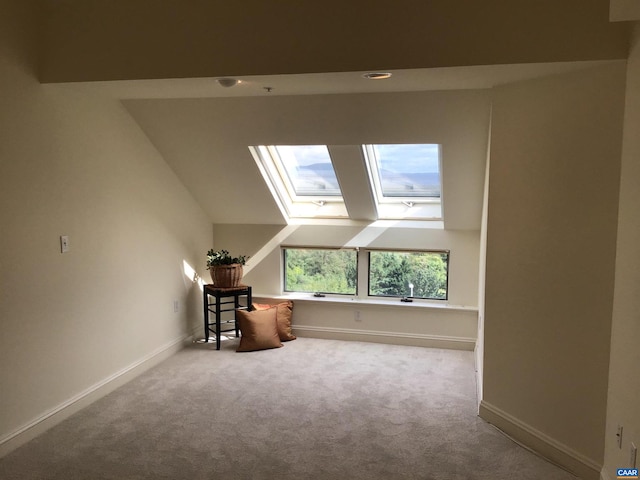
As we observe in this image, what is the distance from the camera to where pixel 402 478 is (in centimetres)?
243

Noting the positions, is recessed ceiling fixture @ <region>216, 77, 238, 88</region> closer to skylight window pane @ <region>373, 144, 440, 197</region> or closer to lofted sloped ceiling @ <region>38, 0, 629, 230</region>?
lofted sloped ceiling @ <region>38, 0, 629, 230</region>

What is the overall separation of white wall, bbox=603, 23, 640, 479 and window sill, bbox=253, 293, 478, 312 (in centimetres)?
223

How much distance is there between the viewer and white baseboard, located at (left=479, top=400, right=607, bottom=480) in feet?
Result: 7.88

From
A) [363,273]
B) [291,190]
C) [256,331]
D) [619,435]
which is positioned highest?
[291,190]

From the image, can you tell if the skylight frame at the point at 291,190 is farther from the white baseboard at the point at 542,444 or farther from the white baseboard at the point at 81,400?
the white baseboard at the point at 542,444

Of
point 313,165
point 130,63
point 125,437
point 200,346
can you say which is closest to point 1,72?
point 130,63

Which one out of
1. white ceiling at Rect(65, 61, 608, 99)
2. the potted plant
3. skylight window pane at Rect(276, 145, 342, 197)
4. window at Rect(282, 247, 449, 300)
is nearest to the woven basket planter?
the potted plant

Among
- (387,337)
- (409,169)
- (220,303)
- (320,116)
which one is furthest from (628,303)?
(220,303)

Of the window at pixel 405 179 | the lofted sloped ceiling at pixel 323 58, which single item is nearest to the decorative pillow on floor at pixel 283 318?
the window at pixel 405 179

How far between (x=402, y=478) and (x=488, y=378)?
892 millimetres

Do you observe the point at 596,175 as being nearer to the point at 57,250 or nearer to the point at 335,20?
the point at 335,20

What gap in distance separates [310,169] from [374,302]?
56.4 inches

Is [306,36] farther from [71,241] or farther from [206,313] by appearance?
[206,313]

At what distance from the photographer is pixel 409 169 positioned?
4203mm
